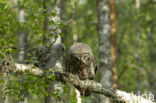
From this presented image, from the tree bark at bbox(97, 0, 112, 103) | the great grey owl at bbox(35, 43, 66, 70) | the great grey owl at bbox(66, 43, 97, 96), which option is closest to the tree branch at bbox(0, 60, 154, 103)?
the great grey owl at bbox(66, 43, 97, 96)

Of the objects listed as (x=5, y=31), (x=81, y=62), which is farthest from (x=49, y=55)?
(x=5, y=31)

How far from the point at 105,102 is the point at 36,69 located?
16.3 ft

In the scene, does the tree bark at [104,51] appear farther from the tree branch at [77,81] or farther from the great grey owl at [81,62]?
the great grey owl at [81,62]

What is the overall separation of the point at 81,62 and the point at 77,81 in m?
0.36

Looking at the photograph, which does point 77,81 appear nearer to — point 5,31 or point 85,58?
point 85,58

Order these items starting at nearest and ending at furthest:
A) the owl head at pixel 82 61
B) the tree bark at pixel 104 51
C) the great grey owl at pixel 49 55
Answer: the owl head at pixel 82 61 → the great grey owl at pixel 49 55 → the tree bark at pixel 104 51

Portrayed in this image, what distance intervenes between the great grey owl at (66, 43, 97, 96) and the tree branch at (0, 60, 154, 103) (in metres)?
0.10

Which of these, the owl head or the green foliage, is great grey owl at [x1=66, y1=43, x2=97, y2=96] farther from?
the green foliage

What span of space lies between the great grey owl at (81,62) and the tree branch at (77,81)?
0.33 ft

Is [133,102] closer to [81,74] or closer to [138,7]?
[81,74]

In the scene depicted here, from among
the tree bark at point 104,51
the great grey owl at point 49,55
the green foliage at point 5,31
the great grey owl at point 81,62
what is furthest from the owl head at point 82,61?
the tree bark at point 104,51

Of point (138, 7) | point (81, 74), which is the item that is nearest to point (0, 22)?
point (81, 74)

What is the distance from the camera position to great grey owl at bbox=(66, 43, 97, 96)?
4.86 metres

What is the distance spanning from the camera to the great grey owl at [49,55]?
528 cm
